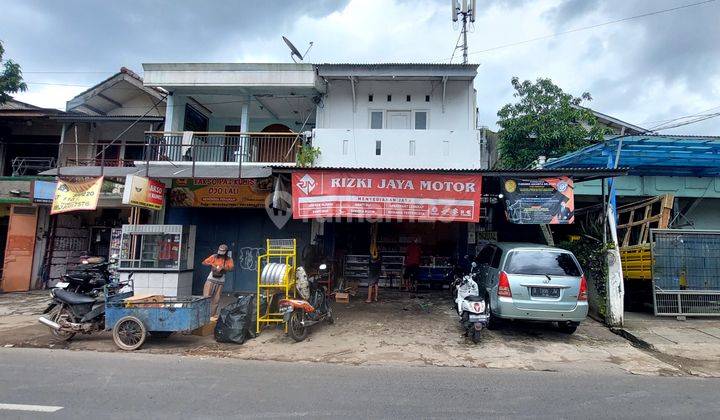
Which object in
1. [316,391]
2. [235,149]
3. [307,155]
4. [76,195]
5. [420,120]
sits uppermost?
[420,120]

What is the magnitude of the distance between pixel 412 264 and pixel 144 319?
781cm

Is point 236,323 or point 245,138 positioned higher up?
point 245,138

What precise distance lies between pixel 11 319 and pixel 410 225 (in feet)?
37.5

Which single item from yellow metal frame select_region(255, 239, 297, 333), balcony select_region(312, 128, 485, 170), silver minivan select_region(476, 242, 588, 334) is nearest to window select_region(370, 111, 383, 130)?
balcony select_region(312, 128, 485, 170)

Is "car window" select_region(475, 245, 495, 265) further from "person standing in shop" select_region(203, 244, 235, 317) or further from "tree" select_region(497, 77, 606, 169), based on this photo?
"tree" select_region(497, 77, 606, 169)

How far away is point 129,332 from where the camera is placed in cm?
727

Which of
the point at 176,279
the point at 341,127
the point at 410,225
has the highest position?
the point at 341,127

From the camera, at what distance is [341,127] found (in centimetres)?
1380

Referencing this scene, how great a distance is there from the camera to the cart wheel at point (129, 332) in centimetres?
721

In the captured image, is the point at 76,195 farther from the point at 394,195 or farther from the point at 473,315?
the point at 473,315

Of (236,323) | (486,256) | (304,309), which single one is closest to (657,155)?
(486,256)

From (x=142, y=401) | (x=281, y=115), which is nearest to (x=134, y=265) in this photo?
(x=281, y=115)

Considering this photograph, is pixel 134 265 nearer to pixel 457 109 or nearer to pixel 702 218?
pixel 457 109

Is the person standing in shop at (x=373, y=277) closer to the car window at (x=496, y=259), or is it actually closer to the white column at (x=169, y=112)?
the car window at (x=496, y=259)
